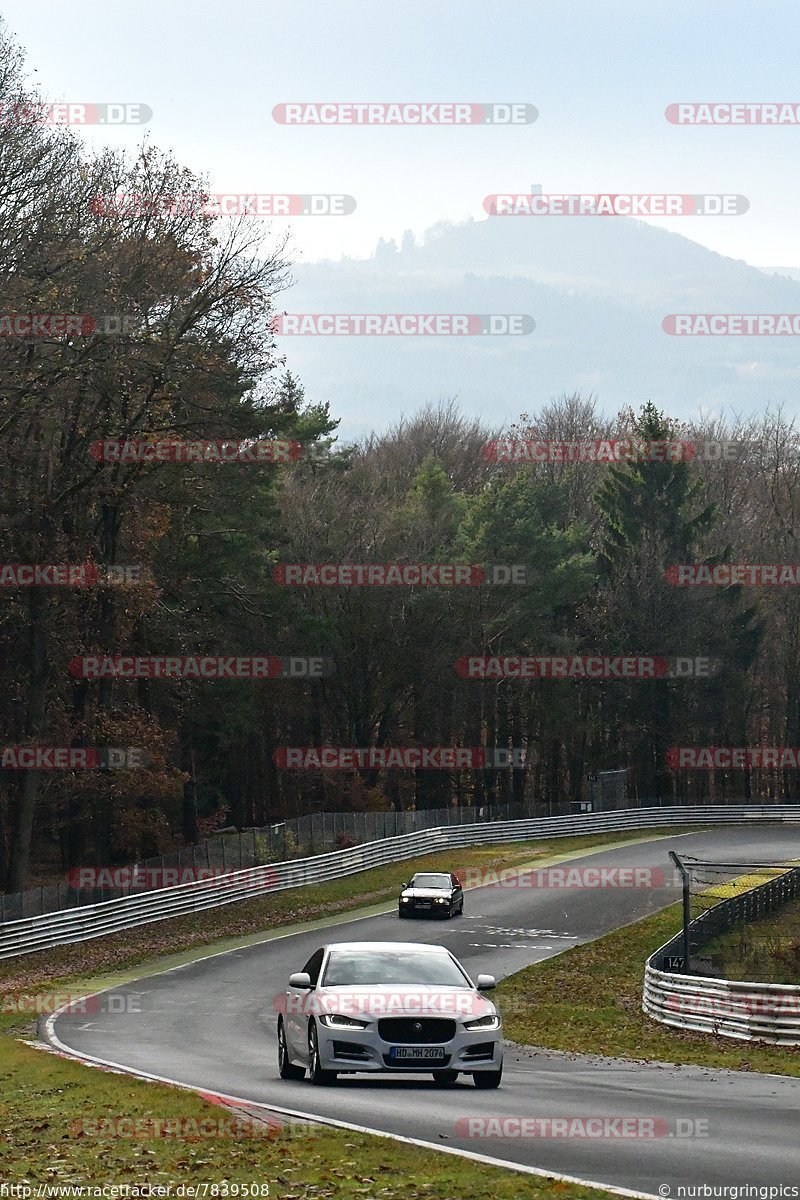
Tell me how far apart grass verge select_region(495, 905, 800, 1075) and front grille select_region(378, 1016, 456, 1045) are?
5468 mm

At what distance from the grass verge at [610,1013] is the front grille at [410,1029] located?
5.47m

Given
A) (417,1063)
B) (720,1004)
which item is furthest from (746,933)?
(417,1063)

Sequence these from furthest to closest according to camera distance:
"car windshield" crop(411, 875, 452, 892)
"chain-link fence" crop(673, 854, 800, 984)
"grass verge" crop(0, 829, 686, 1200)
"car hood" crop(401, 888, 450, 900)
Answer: "car windshield" crop(411, 875, 452, 892) → "car hood" crop(401, 888, 450, 900) → "chain-link fence" crop(673, 854, 800, 984) → "grass verge" crop(0, 829, 686, 1200)

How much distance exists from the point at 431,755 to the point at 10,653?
110 ft

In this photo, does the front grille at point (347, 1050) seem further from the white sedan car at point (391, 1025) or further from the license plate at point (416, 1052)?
the license plate at point (416, 1052)

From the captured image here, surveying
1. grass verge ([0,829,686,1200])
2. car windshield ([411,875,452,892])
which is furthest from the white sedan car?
car windshield ([411,875,452,892])

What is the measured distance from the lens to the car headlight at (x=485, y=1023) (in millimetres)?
15555

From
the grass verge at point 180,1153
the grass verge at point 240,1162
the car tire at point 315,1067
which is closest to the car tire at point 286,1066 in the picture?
the car tire at point 315,1067

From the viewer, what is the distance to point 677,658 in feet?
270

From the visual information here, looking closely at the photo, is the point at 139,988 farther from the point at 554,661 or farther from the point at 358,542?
the point at 554,661

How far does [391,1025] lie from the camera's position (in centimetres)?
1535

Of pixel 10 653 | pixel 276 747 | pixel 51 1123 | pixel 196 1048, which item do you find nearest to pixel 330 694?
pixel 276 747

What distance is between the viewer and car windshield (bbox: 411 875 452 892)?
141 feet

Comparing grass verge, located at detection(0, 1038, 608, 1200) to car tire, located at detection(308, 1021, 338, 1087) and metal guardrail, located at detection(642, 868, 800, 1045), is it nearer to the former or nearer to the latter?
car tire, located at detection(308, 1021, 338, 1087)
